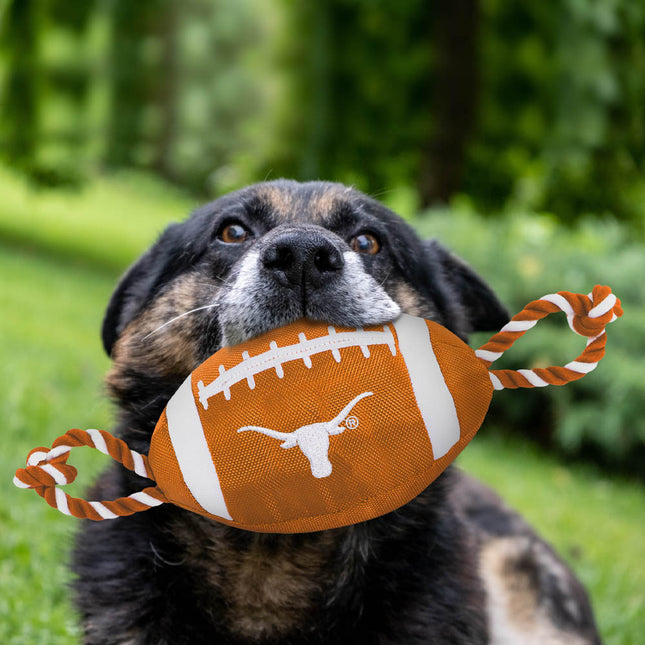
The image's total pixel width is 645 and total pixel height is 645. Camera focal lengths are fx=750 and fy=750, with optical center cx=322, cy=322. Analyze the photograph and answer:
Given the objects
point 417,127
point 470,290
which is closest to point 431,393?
point 470,290

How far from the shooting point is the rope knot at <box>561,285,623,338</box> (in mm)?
2018

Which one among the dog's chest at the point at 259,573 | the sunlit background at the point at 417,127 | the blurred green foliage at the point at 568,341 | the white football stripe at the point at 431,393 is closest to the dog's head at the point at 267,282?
the white football stripe at the point at 431,393

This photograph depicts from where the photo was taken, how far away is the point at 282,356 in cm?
197

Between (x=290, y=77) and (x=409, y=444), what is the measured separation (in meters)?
12.3

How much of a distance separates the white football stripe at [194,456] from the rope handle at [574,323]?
0.84 metres

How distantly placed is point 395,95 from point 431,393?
11695mm

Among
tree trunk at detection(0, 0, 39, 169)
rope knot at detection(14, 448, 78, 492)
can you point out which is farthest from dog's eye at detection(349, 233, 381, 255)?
tree trunk at detection(0, 0, 39, 169)

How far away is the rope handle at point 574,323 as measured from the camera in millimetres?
2027

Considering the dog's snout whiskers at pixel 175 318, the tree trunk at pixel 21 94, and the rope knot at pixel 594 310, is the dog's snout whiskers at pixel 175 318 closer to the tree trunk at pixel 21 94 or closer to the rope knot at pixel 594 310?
the rope knot at pixel 594 310

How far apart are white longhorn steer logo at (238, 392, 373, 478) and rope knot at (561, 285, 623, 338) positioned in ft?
2.30

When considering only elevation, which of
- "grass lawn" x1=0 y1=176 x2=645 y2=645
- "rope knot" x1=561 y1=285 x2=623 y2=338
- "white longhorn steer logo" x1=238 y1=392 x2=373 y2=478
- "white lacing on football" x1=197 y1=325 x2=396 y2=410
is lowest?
"grass lawn" x1=0 y1=176 x2=645 y2=645

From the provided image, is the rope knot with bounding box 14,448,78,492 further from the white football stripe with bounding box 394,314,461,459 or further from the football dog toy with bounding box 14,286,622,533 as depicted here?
the white football stripe with bounding box 394,314,461,459

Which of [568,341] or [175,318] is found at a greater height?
[175,318]

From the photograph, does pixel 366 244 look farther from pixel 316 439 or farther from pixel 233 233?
pixel 316 439
